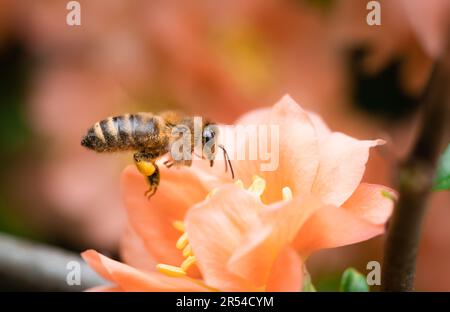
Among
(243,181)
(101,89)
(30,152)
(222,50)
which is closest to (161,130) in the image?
(243,181)

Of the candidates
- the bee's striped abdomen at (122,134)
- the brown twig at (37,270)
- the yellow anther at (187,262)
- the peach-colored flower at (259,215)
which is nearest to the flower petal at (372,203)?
the peach-colored flower at (259,215)

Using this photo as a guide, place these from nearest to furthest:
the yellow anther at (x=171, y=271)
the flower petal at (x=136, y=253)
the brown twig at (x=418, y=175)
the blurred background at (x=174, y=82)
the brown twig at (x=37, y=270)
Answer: the brown twig at (x=418, y=175)
the yellow anther at (x=171, y=271)
the flower petal at (x=136, y=253)
the brown twig at (x=37, y=270)
the blurred background at (x=174, y=82)

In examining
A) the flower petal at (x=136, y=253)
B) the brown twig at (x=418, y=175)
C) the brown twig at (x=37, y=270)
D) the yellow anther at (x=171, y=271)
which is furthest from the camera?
the brown twig at (x=37, y=270)

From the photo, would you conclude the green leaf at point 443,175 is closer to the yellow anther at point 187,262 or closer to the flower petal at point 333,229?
the flower petal at point 333,229

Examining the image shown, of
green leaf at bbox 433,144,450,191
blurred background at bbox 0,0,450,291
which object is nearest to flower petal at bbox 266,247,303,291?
green leaf at bbox 433,144,450,191

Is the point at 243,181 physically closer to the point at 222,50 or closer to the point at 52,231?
the point at 222,50

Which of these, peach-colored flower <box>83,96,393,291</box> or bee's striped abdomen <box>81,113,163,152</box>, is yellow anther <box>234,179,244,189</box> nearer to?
peach-colored flower <box>83,96,393,291</box>
